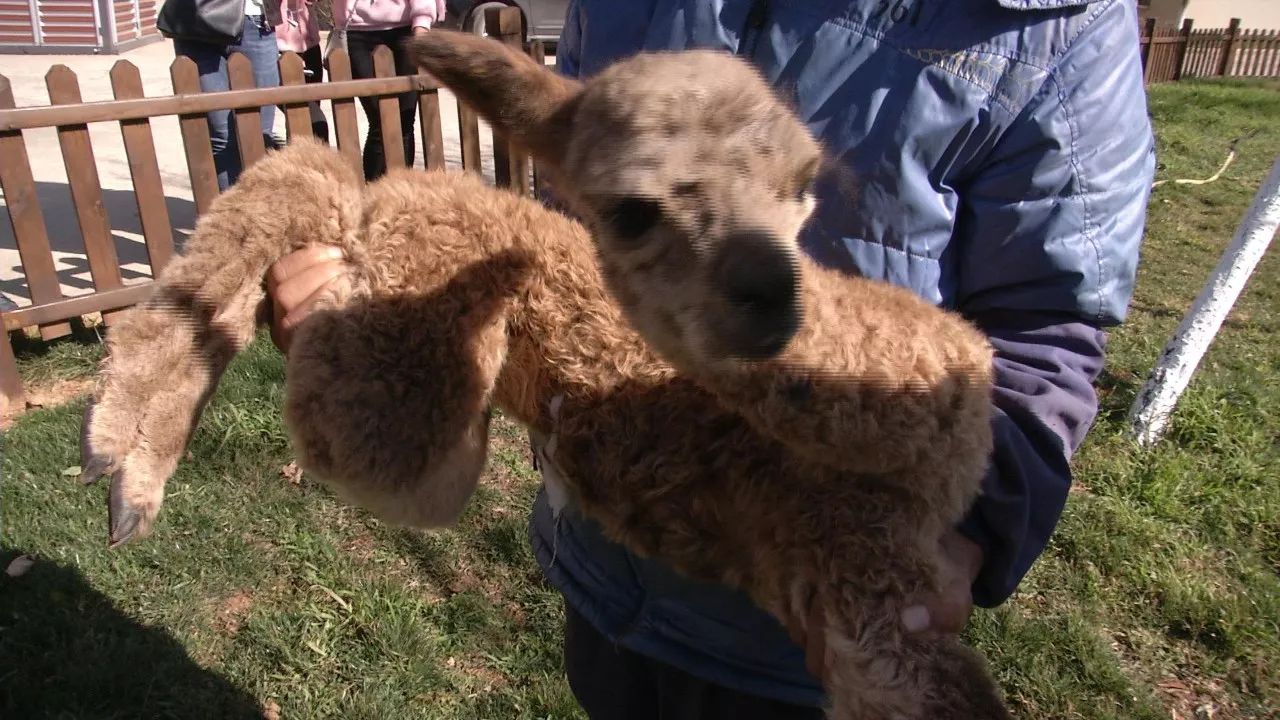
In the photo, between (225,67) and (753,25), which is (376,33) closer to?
(225,67)

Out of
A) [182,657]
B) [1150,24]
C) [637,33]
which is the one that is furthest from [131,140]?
[1150,24]

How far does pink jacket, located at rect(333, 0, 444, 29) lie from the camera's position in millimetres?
6922

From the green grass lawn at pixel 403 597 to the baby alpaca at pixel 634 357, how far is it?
2.00 meters

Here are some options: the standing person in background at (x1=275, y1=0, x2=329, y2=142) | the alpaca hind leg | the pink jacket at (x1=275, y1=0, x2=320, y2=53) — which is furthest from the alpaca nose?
the pink jacket at (x1=275, y1=0, x2=320, y2=53)

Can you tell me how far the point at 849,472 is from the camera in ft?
4.22

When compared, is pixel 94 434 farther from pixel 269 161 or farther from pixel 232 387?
pixel 232 387

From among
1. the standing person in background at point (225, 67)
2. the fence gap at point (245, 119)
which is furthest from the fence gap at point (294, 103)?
the standing person in background at point (225, 67)

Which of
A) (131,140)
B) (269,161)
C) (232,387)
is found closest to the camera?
(269,161)

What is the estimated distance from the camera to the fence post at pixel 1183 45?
2223 centimetres

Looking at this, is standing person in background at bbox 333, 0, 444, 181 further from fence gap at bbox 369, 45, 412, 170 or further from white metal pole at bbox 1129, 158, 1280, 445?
white metal pole at bbox 1129, 158, 1280, 445

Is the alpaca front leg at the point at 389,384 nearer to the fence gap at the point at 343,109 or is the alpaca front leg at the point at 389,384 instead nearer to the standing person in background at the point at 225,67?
the fence gap at the point at 343,109

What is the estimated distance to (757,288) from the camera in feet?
3.32

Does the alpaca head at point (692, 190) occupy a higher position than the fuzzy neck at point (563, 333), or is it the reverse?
the alpaca head at point (692, 190)

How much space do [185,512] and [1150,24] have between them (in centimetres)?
2436
